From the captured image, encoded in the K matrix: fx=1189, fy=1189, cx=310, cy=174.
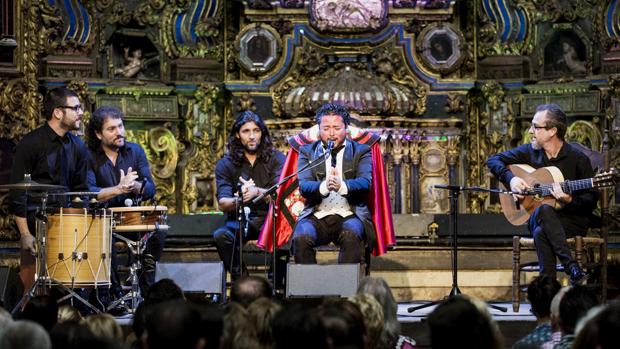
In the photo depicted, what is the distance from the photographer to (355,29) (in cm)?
1276

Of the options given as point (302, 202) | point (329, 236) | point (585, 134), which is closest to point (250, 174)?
point (302, 202)

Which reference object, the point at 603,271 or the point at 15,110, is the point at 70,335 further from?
the point at 15,110

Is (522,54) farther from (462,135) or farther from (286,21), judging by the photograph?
(286,21)

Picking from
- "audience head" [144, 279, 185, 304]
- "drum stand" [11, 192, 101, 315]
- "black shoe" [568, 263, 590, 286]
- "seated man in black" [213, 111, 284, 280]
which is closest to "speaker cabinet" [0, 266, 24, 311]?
"drum stand" [11, 192, 101, 315]

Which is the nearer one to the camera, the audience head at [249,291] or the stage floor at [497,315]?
the audience head at [249,291]

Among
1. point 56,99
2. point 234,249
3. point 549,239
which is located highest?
point 56,99

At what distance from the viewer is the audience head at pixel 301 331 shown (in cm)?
439

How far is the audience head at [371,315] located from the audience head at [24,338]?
1541mm

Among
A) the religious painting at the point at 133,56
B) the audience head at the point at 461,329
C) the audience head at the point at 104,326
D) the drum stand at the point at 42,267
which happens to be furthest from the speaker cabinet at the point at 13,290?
the audience head at the point at 461,329

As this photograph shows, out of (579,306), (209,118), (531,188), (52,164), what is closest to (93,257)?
(52,164)

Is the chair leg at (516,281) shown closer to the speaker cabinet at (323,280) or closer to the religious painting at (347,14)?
the speaker cabinet at (323,280)

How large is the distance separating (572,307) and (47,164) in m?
4.69

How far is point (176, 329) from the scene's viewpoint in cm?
425

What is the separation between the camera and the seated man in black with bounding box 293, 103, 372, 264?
8.70 metres
